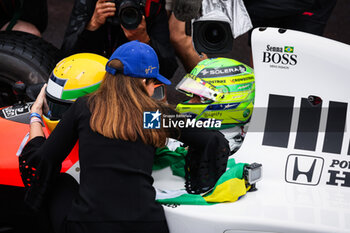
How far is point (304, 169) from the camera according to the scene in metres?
2.72

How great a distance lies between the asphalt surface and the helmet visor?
2671mm

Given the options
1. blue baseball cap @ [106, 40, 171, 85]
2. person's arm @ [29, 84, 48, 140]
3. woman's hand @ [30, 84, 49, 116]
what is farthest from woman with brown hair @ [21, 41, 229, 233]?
woman's hand @ [30, 84, 49, 116]

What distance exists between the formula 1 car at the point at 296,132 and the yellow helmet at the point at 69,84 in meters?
0.56

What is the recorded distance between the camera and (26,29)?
4.90m

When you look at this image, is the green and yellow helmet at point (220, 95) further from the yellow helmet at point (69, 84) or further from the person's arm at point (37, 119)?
the person's arm at point (37, 119)

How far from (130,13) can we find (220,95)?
3.05 ft

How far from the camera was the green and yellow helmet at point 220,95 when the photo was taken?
3.29m

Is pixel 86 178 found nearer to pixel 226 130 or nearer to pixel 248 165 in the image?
pixel 248 165

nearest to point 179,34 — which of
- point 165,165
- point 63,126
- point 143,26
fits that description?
point 143,26

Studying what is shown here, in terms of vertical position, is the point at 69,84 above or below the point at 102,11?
below

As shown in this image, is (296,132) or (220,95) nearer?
(296,132)

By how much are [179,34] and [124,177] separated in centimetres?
235

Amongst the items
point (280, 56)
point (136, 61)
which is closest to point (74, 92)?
point (136, 61)

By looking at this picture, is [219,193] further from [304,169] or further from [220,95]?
[220,95]
